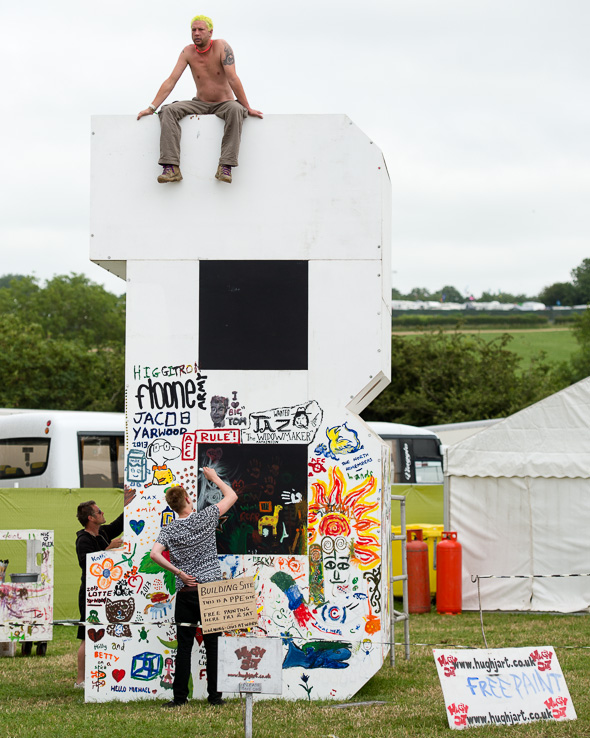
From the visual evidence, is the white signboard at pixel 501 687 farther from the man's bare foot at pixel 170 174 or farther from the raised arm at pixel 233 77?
the raised arm at pixel 233 77

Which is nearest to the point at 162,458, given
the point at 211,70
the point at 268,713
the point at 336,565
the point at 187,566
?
the point at 187,566

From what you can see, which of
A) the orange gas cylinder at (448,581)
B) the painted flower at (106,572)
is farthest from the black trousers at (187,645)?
the orange gas cylinder at (448,581)

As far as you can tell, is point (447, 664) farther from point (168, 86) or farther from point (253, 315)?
point (168, 86)

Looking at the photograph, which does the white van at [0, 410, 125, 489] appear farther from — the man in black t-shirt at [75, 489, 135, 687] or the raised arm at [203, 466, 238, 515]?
the raised arm at [203, 466, 238, 515]

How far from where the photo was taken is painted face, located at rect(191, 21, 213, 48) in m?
8.07

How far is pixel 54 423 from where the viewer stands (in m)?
17.5

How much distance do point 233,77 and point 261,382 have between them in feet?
8.19

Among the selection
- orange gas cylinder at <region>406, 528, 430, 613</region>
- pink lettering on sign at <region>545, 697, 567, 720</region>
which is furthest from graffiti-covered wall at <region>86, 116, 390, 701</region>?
orange gas cylinder at <region>406, 528, 430, 613</region>

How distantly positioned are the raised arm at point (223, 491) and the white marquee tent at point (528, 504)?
6.93 metres

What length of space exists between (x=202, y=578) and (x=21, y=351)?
3788 cm

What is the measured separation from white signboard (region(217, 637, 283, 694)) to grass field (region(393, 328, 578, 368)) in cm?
5979

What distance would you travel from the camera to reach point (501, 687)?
279 inches

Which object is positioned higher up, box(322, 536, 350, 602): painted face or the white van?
the white van

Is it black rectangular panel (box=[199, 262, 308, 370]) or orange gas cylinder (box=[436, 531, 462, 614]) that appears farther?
orange gas cylinder (box=[436, 531, 462, 614])
